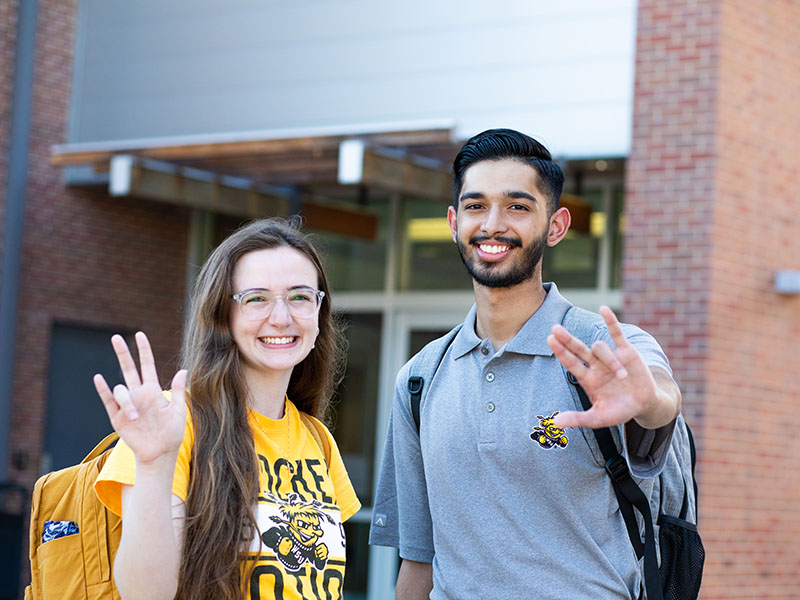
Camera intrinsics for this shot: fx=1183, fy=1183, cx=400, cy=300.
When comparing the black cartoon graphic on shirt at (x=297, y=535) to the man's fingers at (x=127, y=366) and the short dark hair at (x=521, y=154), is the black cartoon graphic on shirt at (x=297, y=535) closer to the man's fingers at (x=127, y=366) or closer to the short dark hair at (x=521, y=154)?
the man's fingers at (x=127, y=366)

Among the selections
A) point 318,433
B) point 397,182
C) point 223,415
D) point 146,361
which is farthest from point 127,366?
point 397,182

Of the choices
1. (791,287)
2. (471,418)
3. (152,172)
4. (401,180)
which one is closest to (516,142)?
(471,418)

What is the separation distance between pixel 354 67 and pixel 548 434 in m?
7.55

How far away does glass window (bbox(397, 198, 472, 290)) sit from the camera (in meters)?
10.4

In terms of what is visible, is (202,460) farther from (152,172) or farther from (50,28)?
(50,28)

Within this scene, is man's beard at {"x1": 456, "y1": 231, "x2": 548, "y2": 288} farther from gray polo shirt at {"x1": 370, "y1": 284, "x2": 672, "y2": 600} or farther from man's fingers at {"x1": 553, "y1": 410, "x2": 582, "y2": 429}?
man's fingers at {"x1": 553, "y1": 410, "x2": 582, "y2": 429}

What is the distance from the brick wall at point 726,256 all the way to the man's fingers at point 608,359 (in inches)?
187

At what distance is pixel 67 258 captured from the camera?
11.3 metres

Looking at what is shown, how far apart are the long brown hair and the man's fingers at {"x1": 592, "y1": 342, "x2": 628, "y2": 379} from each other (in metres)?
A: 0.90

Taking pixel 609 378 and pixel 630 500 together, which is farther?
pixel 630 500

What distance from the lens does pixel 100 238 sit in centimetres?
1154

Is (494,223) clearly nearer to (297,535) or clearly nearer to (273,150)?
(297,535)

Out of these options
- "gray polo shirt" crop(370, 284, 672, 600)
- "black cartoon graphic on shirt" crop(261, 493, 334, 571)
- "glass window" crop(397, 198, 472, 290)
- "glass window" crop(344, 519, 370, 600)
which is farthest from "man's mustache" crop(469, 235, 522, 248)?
"glass window" crop(344, 519, 370, 600)

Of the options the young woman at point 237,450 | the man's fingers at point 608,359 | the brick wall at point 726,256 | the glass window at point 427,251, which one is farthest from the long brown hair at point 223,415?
the glass window at point 427,251
